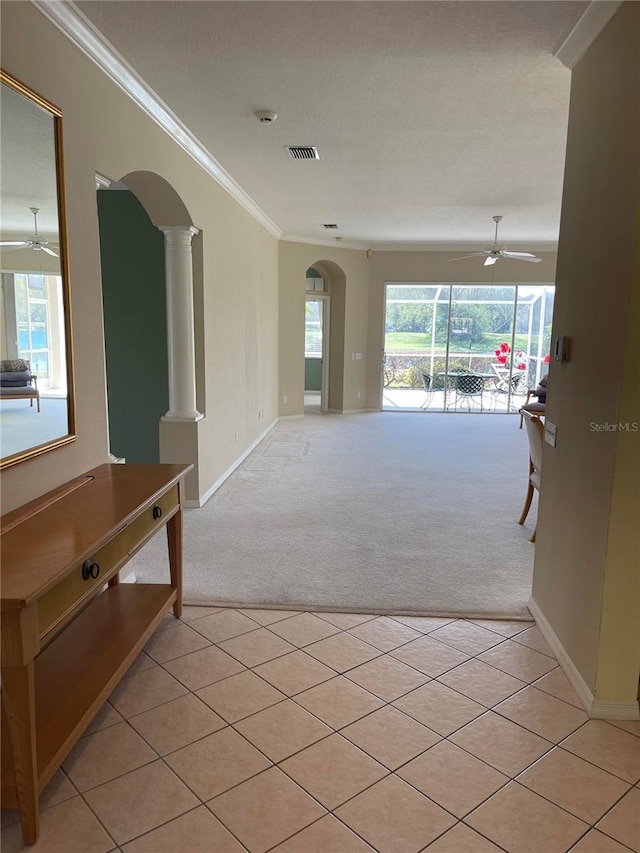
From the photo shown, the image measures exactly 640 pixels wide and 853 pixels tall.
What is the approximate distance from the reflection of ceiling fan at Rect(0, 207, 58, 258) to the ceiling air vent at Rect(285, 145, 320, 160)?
2.34m

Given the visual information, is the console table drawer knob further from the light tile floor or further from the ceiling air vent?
the ceiling air vent

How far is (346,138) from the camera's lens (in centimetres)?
392

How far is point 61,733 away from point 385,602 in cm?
177

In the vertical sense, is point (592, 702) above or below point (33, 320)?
below

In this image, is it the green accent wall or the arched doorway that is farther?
the arched doorway

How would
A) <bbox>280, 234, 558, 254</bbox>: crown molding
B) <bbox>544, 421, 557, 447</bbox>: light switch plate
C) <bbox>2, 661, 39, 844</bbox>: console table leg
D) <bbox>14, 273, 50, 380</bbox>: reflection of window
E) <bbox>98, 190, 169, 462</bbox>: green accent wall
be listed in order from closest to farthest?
1. <bbox>2, 661, 39, 844</bbox>: console table leg
2. <bbox>14, 273, 50, 380</bbox>: reflection of window
3. <bbox>544, 421, 557, 447</bbox>: light switch plate
4. <bbox>98, 190, 169, 462</bbox>: green accent wall
5. <bbox>280, 234, 558, 254</bbox>: crown molding

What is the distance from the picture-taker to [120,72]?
287 cm

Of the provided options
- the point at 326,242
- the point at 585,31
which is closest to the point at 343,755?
the point at 585,31

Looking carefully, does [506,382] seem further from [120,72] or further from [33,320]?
[33,320]

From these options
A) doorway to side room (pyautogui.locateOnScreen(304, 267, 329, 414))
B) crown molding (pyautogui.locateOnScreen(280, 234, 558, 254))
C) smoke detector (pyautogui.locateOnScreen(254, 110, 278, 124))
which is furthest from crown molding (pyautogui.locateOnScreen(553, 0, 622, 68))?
doorway to side room (pyautogui.locateOnScreen(304, 267, 329, 414))

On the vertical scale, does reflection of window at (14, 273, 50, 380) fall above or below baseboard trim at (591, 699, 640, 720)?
above

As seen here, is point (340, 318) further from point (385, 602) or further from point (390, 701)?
point (390, 701)

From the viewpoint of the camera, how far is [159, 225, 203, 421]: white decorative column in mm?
4398

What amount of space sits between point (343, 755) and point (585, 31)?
9.76ft
